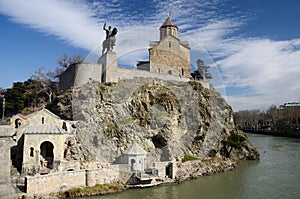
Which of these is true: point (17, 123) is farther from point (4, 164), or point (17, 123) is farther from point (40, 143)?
point (4, 164)

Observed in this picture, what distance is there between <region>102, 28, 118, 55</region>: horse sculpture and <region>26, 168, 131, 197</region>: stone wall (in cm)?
1133

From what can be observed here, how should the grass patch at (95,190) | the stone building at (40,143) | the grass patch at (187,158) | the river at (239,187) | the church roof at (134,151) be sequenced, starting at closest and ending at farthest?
the grass patch at (95,190) < the river at (239,187) < the stone building at (40,143) < the church roof at (134,151) < the grass patch at (187,158)

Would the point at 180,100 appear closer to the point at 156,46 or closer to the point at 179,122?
the point at 179,122

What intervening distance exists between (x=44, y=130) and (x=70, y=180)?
4.27 meters

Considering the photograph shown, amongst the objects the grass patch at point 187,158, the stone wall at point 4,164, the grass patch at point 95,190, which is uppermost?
the stone wall at point 4,164

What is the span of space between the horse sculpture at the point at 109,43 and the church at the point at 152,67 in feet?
1.22

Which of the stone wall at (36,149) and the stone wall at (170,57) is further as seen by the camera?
the stone wall at (170,57)

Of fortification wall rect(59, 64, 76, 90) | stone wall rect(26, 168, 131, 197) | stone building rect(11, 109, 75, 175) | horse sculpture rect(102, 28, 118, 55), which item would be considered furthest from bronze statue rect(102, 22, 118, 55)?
stone wall rect(26, 168, 131, 197)

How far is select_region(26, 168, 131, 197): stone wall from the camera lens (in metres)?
16.0

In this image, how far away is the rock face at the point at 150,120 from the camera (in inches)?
899

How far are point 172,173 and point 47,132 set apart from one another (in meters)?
9.61

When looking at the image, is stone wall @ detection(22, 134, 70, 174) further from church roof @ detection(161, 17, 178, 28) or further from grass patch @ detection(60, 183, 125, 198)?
church roof @ detection(161, 17, 178, 28)

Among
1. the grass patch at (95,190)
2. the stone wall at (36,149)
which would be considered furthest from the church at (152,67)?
the grass patch at (95,190)

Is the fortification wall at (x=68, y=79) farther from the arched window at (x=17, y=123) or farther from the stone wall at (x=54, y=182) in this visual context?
the stone wall at (x=54, y=182)
